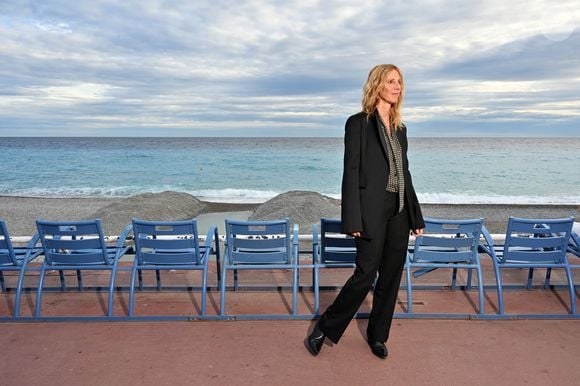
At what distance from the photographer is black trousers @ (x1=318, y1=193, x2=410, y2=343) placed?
9.39 ft

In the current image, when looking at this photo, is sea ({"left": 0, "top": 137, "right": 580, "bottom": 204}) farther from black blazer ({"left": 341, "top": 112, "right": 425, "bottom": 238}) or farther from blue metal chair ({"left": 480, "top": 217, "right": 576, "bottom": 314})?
black blazer ({"left": 341, "top": 112, "right": 425, "bottom": 238})

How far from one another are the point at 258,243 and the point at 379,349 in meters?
1.35

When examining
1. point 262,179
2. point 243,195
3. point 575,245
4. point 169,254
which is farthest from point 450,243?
point 262,179

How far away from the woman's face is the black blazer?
0.15 metres

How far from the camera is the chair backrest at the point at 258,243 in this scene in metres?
3.72

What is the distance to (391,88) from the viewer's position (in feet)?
8.98

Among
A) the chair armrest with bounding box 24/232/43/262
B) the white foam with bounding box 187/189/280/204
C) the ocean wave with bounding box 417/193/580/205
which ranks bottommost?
the white foam with bounding box 187/189/280/204

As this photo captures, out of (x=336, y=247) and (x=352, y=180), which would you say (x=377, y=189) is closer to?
(x=352, y=180)

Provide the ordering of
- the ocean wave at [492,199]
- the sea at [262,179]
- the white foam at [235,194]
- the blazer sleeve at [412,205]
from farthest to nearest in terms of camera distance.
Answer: the sea at [262,179] → the white foam at [235,194] → the ocean wave at [492,199] → the blazer sleeve at [412,205]

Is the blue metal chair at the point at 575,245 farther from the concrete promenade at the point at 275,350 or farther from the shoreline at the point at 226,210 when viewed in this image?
the shoreline at the point at 226,210

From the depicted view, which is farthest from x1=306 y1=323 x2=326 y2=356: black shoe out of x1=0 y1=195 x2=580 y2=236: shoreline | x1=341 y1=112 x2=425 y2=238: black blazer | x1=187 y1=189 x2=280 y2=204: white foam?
x1=187 y1=189 x2=280 y2=204: white foam

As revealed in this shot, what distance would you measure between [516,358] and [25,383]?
3.40 m

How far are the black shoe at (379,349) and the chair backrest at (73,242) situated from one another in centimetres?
243

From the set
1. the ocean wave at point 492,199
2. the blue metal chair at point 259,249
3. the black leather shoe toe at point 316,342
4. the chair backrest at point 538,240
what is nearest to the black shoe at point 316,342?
the black leather shoe toe at point 316,342
